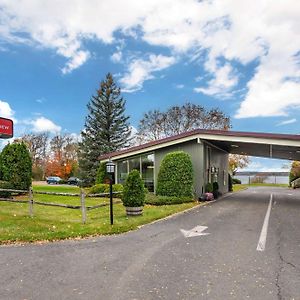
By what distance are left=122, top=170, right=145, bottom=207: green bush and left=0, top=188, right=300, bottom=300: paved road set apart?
2596 millimetres

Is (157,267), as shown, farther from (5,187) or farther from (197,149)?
(5,187)

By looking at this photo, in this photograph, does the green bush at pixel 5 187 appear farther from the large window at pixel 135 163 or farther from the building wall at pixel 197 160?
the building wall at pixel 197 160

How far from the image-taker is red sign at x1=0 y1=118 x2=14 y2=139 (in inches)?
574

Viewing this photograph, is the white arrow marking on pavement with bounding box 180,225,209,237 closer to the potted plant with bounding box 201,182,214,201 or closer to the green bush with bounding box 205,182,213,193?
the potted plant with bounding box 201,182,214,201

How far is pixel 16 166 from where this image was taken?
19.5 meters

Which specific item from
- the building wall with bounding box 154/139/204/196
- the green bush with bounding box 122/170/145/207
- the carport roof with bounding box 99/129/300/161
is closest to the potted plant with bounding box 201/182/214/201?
the building wall with bounding box 154/139/204/196

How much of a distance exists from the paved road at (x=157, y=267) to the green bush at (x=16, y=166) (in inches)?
530

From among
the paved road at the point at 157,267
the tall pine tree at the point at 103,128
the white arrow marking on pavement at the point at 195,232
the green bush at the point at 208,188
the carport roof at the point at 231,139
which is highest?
the tall pine tree at the point at 103,128

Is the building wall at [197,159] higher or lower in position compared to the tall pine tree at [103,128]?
lower

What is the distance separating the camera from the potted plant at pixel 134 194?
10.8 metres

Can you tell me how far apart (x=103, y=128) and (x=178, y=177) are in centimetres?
1961

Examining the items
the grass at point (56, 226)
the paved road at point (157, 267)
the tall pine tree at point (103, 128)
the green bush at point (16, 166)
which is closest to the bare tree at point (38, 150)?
the tall pine tree at point (103, 128)

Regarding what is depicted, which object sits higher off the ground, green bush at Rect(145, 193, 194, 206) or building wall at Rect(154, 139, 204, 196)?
building wall at Rect(154, 139, 204, 196)

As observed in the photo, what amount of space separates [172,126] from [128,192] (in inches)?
1091
